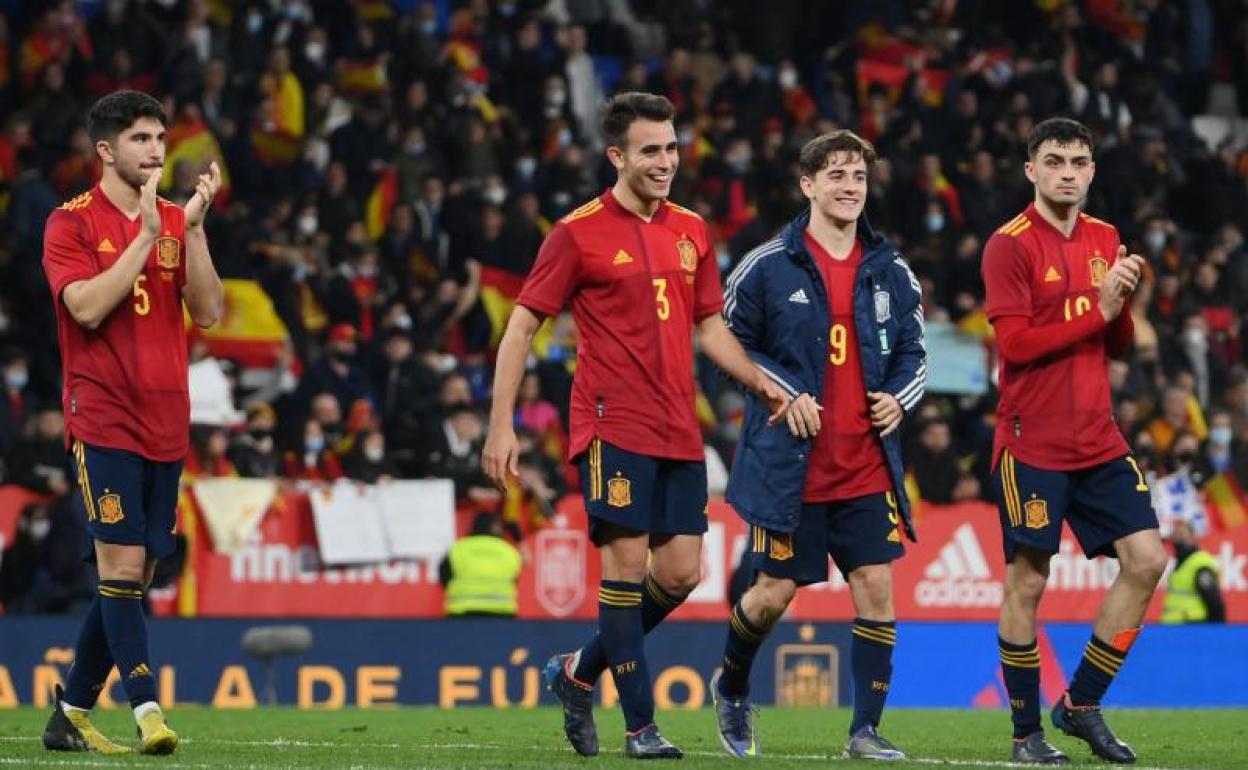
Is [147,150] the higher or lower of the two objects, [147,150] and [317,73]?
the lower

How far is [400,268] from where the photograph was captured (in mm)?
20250

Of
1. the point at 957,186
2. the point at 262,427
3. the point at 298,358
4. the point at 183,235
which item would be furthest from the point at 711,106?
the point at 183,235

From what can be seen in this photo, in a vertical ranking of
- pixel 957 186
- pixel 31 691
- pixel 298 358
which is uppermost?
pixel 957 186

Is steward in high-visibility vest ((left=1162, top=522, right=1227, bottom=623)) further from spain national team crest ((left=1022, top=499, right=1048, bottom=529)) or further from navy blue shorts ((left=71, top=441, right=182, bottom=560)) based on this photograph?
navy blue shorts ((left=71, top=441, right=182, bottom=560))

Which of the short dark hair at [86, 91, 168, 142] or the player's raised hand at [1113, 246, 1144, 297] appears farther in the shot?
the short dark hair at [86, 91, 168, 142]

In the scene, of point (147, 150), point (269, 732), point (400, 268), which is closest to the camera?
point (147, 150)

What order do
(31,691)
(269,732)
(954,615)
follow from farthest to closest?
(954,615) < (31,691) < (269,732)

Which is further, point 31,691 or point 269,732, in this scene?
point 31,691

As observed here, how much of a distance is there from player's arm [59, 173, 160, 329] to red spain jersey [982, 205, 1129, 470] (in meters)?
3.22

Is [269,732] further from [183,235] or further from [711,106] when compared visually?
[711,106]

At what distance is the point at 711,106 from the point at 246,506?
28.3 feet

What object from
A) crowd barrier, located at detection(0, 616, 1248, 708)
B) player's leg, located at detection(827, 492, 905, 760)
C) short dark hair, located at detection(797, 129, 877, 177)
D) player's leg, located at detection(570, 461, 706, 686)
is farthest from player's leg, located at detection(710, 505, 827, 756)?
crowd barrier, located at detection(0, 616, 1248, 708)

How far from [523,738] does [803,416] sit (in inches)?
100

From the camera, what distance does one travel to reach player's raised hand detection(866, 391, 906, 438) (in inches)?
351
